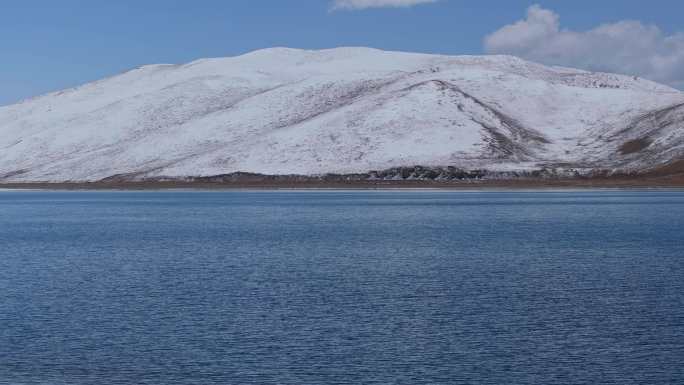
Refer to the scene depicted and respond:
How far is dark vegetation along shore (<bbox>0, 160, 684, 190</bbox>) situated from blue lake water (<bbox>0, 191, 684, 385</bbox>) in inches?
3069

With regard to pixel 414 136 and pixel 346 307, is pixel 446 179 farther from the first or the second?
pixel 346 307

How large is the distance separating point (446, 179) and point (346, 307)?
115779mm

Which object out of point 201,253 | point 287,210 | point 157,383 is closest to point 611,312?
point 157,383

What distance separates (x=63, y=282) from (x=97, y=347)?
14234 millimetres

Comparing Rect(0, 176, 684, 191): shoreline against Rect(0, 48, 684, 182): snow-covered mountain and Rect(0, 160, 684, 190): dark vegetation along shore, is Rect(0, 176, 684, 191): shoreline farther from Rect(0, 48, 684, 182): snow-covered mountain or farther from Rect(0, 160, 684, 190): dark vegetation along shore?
Rect(0, 48, 684, 182): snow-covered mountain

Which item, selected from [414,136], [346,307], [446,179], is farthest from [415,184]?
[346,307]

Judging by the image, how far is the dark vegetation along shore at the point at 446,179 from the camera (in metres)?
144

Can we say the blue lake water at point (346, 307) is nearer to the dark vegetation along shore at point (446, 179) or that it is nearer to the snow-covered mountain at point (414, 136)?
the dark vegetation along shore at point (446, 179)

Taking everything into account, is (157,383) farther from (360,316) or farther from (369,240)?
(369,240)

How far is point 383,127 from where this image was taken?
6649 inches

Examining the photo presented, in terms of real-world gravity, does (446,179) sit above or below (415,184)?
above

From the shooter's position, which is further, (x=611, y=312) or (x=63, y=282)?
(x=63, y=282)

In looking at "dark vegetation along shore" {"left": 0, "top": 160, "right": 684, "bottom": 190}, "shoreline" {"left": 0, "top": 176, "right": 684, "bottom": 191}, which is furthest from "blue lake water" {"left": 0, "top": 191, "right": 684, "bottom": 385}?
"dark vegetation along shore" {"left": 0, "top": 160, "right": 684, "bottom": 190}

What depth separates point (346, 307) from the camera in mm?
34000
